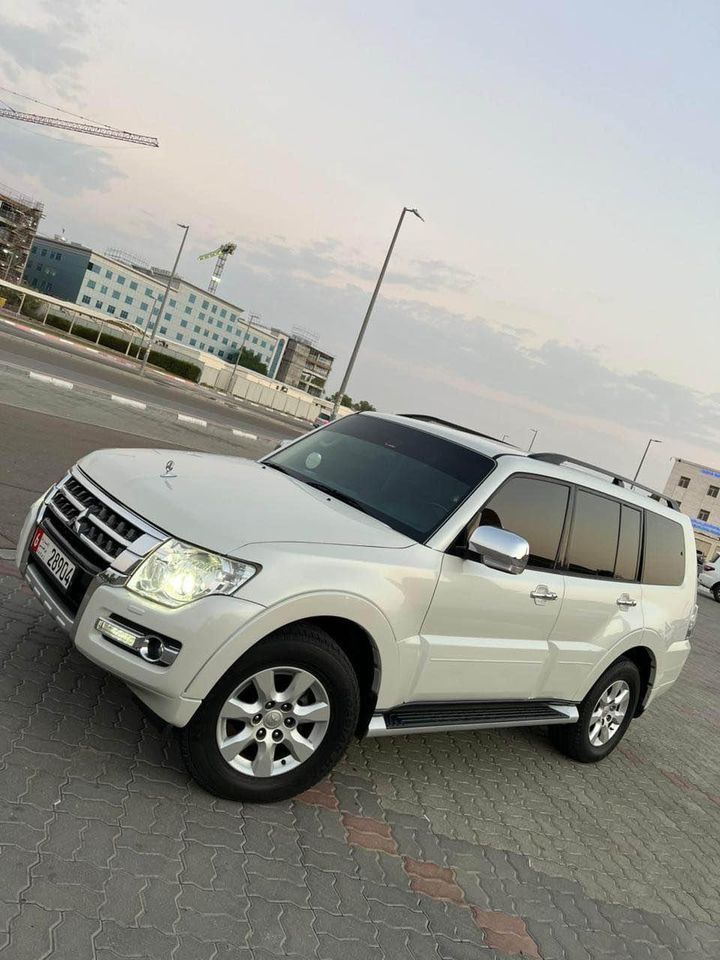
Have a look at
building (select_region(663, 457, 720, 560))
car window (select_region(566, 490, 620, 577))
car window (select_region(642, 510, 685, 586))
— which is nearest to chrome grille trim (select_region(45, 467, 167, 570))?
car window (select_region(566, 490, 620, 577))

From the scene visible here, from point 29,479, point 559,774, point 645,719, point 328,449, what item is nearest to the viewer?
point 328,449

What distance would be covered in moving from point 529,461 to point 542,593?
0.75 m

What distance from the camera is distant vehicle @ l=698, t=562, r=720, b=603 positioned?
29969 millimetres

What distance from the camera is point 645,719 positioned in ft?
25.2

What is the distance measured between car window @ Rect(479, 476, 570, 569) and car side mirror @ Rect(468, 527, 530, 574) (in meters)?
0.26

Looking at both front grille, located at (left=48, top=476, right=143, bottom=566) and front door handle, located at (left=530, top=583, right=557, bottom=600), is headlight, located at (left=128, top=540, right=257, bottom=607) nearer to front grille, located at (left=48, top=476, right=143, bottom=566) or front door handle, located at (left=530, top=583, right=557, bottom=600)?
front grille, located at (left=48, top=476, right=143, bottom=566)

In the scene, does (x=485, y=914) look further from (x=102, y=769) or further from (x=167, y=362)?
(x=167, y=362)

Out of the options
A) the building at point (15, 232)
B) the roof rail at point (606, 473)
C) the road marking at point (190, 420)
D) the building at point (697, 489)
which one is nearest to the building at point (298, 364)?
the building at point (15, 232)

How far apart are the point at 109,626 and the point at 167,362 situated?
62.6 m

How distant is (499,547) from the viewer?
12.7 ft

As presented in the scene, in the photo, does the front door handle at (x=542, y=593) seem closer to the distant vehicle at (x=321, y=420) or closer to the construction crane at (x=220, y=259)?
the distant vehicle at (x=321, y=420)

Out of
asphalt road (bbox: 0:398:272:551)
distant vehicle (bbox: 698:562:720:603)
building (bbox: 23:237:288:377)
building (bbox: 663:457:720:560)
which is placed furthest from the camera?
building (bbox: 23:237:288:377)

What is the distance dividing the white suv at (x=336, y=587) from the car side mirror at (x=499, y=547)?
1 cm

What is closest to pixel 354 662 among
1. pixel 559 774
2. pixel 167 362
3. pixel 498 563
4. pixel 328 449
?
pixel 498 563
